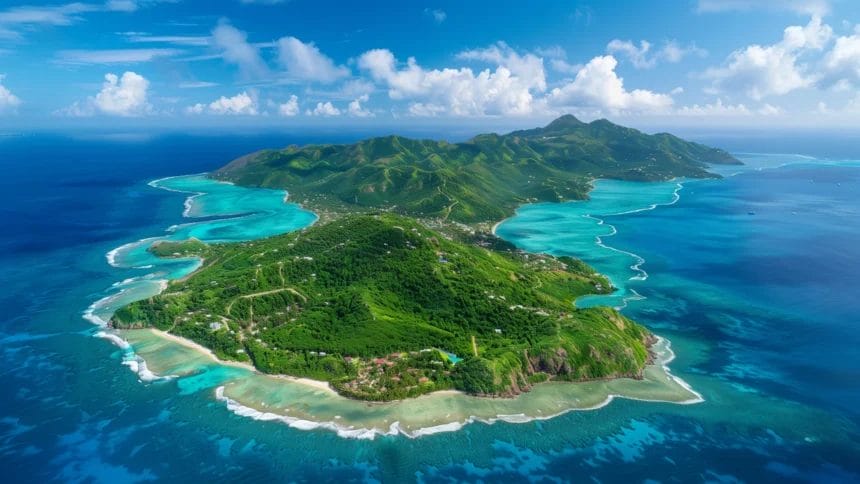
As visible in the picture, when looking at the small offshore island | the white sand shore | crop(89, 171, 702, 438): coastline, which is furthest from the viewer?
the small offshore island

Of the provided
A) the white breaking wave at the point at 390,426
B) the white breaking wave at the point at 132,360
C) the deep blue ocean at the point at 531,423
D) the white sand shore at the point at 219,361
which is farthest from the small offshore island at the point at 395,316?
the deep blue ocean at the point at 531,423

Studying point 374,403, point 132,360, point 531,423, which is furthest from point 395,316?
point 132,360

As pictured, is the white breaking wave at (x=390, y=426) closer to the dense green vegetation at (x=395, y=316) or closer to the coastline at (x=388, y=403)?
the coastline at (x=388, y=403)

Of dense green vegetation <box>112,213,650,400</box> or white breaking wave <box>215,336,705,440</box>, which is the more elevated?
dense green vegetation <box>112,213,650,400</box>

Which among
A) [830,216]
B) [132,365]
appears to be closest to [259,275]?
[132,365]

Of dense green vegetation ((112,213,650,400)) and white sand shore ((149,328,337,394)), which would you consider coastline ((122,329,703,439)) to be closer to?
white sand shore ((149,328,337,394))

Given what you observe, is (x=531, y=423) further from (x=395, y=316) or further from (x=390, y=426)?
(x=395, y=316)

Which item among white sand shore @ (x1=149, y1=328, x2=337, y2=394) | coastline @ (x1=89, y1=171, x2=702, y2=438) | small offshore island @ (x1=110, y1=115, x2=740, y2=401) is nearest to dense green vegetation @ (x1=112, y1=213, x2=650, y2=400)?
small offshore island @ (x1=110, y1=115, x2=740, y2=401)

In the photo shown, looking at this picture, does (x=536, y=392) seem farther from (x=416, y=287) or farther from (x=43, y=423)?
(x=43, y=423)
